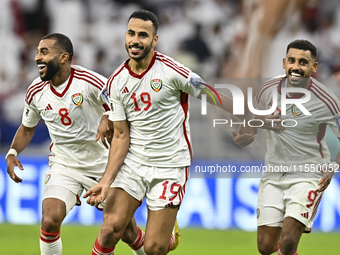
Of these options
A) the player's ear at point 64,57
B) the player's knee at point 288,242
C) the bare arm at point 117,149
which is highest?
the player's ear at point 64,57

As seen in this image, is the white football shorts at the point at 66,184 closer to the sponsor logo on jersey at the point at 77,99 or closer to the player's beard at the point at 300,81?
the sponsor logo on jersey at the point at 77,99

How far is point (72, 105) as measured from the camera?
4980 mm

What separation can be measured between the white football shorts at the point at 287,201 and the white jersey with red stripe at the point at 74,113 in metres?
1.53

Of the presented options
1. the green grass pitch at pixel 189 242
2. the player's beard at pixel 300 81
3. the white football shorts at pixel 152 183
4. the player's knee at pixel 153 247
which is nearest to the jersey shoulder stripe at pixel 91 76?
the white football shorts at pixel 152 183

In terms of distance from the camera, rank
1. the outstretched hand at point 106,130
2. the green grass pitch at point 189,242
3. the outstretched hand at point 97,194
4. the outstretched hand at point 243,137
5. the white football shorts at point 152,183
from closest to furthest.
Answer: the outstretched hand at point 97,194 < the white football shorts at point 152,183 < the outstretched hand at point 243,137 < the outstretched hand at point 106,130 < the green grass pitch at point 189,242

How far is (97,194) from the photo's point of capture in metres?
4.22

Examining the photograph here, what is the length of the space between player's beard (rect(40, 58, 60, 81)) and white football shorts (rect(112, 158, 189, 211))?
1.13 m

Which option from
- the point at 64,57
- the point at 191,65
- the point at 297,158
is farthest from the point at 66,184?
the point at 191,65

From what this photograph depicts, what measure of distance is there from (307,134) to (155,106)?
141 centimetres

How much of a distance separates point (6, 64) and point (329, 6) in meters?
6.15

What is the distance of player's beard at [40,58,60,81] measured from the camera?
4961 millimetres

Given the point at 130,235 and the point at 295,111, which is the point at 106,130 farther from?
the point at 295,111

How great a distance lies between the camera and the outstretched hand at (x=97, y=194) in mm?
4156

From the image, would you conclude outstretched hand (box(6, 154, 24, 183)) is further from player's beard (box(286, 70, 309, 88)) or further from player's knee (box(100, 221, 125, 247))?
player's beard (box(286, 70, 309, 88))
